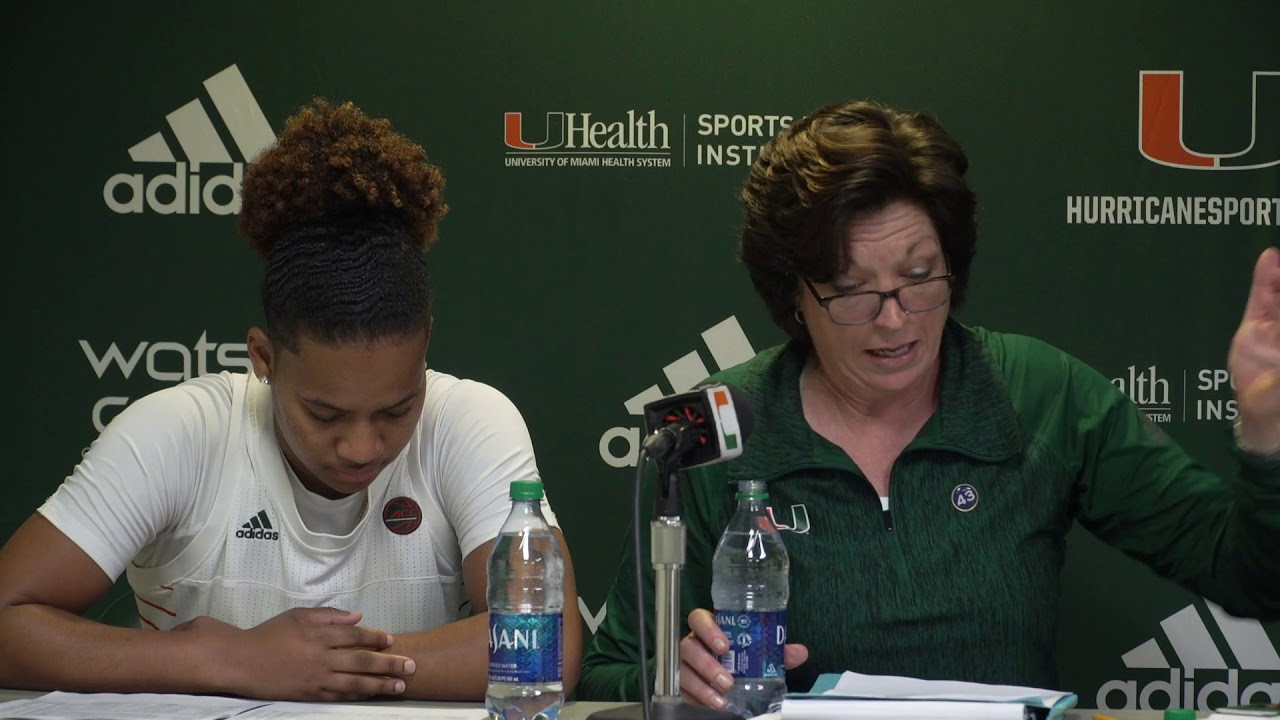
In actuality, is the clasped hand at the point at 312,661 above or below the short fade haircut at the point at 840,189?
below

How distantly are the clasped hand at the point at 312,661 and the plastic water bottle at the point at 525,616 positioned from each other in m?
0.14

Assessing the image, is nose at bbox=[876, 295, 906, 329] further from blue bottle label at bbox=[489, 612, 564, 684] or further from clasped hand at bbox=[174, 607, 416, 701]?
clasped hand at bbox=[174, 607, 416, 701]

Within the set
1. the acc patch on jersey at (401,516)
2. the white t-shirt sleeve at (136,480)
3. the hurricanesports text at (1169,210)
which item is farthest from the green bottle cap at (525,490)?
the hurricanesports text at (1169,210)

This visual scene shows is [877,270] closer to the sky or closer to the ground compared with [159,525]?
closer to the sky

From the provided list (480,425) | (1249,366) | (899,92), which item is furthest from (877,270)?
(899,92)

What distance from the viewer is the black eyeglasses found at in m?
1.79

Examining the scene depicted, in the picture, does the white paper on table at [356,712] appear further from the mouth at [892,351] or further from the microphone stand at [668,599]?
the mouth at [892,351]

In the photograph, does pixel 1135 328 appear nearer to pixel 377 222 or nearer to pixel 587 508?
pixel 587 508

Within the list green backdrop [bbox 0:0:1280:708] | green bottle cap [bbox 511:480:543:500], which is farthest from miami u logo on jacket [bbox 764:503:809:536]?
green backdrop [bbox 0:0:1280:708]

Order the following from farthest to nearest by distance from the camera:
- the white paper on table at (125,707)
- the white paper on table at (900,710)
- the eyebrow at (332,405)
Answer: the eyebrow at (332,405), the white paper on table at (125,707), the white paper on table at (900,710)

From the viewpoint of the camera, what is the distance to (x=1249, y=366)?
152cm

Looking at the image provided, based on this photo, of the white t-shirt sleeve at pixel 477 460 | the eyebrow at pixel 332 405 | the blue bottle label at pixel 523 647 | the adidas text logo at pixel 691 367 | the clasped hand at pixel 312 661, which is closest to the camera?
the blue bottle label at pixel 523 647

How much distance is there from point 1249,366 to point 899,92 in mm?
1315

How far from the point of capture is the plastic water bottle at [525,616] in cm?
139
